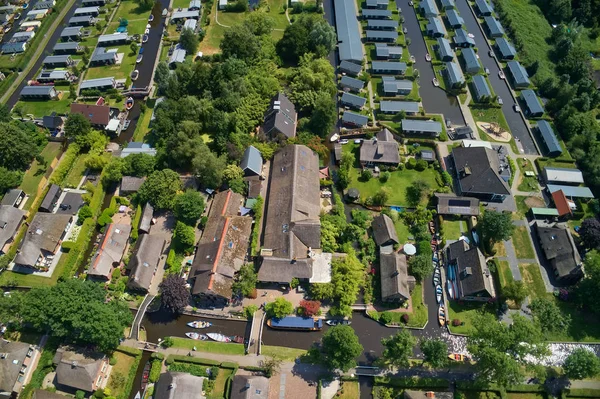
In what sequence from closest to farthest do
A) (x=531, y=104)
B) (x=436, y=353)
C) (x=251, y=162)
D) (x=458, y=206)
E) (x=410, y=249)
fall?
(x=436, y=353) < (x=410, y=249) < (x=458, y=206) < (x=251, y=162) < (x=531, y=104)

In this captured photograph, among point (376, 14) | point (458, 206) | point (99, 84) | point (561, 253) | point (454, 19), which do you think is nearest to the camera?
point (561, 253)

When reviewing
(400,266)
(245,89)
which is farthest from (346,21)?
(400,266)

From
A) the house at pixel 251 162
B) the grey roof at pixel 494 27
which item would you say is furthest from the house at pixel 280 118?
the grey roof at pixel 494 27

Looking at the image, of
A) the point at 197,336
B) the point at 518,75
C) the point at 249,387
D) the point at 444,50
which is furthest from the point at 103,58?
the point at 518,75

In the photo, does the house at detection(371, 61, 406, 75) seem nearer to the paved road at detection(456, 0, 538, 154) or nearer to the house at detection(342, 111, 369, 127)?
the house at detection(342, 111, 369, 127)

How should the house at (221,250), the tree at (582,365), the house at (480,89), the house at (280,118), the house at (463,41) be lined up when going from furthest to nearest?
the house at (463,41) → the house at (480,89) → the house at (280,118) → the house at (221,250) → the tree at (582,365)

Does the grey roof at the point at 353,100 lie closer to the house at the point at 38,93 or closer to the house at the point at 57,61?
the house at the point at 38,93

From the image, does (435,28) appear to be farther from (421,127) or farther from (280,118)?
(280,118)
